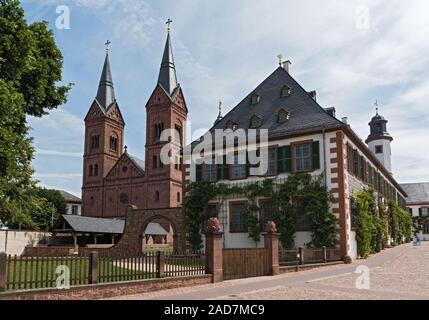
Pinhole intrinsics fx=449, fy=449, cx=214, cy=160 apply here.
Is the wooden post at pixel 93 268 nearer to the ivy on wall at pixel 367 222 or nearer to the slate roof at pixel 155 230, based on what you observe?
the ivy on wall at pixel 367 222

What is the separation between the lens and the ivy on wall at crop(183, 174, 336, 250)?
24.2 m

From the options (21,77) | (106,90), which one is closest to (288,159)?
(21,77)

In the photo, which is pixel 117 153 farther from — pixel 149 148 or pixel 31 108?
pixel 31 108

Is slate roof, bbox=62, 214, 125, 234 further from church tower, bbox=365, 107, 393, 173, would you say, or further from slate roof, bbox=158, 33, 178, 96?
church tower, bbox=365, 107, 393, 173

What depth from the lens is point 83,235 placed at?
4481 cm

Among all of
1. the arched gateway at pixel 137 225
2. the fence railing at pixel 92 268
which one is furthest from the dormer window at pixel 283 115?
the fence railing at pixel 92 268

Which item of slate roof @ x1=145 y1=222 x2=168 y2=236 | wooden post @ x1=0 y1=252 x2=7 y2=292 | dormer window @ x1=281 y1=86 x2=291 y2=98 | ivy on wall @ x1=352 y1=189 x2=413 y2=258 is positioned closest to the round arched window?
slate roof @ x1=145 y1=222 x2=168 y2=236

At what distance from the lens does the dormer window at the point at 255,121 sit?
2844 centimetres

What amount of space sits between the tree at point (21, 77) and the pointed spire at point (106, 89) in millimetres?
48849

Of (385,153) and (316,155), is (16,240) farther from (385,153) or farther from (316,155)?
(385,153)

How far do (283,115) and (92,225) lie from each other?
2431 centimetres

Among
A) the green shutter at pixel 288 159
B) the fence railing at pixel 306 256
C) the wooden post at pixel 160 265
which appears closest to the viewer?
the wooden post at pixel 160 265

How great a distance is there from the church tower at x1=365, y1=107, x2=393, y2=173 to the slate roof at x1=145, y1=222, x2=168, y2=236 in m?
35.5

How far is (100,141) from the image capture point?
71.2 m
